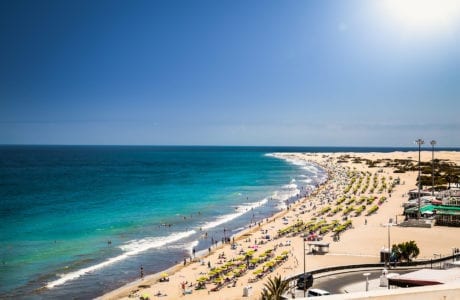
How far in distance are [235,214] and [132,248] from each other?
67.9 feet

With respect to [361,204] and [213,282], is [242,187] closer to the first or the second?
[361,204]

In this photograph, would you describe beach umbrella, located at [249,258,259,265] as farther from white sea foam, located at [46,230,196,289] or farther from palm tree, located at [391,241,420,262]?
white sea foam, located at [46,230,196,289]

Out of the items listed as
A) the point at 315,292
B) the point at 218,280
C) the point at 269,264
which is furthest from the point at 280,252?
the point at 315,292

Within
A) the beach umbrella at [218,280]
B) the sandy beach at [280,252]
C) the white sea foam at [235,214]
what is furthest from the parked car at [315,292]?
the white sea foam at [235,214]

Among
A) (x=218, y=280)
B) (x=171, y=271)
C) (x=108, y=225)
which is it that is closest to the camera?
(x=218, y=280)

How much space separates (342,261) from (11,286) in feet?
73.0

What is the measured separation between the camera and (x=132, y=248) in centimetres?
3838

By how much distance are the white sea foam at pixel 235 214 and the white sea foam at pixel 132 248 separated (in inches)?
157

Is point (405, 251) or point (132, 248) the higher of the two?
point (405, 251)

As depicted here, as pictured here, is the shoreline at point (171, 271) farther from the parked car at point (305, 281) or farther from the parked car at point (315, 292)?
the parked car at point (315, 292)

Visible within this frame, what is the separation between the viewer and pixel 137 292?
27156 millimetres

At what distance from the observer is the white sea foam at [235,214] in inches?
1950

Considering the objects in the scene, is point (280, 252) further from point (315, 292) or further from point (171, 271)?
point (315, 292)

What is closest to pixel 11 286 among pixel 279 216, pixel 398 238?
pixel 398 238
